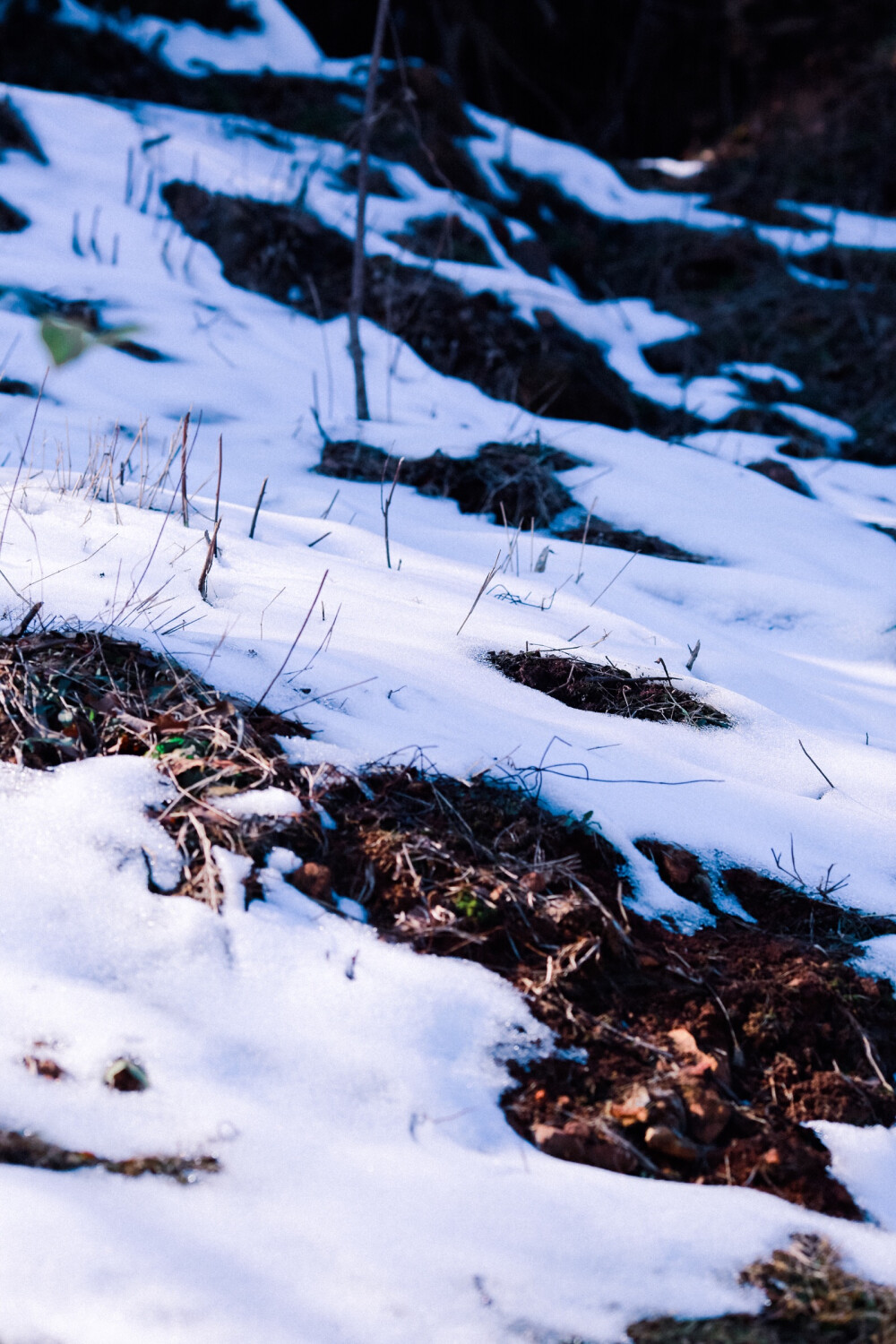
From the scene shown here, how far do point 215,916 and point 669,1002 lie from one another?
66cm

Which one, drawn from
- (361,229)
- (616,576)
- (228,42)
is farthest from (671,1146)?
(228,42)

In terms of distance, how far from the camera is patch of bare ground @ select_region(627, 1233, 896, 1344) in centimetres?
96

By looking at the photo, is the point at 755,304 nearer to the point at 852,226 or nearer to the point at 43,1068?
the point at 852,226

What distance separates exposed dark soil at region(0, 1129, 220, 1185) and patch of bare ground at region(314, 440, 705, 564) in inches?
109

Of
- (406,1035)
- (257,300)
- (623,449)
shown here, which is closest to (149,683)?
(406,1035)

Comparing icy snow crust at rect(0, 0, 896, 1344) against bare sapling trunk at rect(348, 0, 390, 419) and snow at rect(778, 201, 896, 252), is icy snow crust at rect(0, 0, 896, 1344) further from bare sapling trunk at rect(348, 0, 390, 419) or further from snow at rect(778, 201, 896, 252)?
snow at rect(778, 201, 896, 252)

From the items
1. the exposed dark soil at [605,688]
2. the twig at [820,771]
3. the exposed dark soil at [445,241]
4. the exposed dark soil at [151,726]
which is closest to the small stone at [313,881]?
the exposed dark soil at [151,726]

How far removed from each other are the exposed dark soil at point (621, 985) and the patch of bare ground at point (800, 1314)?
11 centimetres

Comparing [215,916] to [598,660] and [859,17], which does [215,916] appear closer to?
[598,660]

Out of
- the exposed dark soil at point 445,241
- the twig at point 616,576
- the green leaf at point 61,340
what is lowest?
the twig at point 616,576

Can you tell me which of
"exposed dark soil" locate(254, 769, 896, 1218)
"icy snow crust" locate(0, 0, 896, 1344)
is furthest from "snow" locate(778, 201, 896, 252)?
"exposed dark soil" locate(254, 769, 896, 1218)

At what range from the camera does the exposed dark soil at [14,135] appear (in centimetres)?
586

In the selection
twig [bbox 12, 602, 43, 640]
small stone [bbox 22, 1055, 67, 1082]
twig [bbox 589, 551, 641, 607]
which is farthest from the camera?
twig [bbox 589, 551, 641, 607]

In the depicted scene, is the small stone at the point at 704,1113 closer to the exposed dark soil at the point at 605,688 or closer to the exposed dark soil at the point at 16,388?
the exposed dark soil at the point at 605,688
